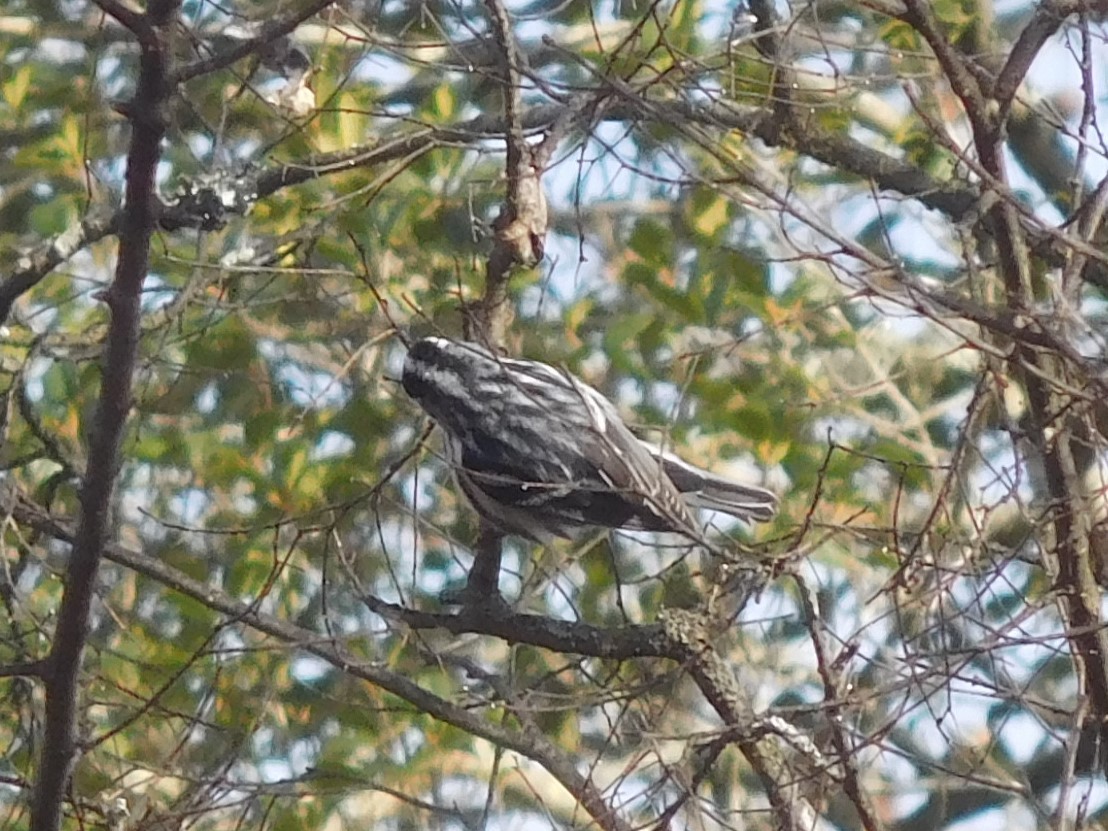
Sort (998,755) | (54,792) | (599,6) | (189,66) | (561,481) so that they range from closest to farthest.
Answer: (189,66), (54,792), (561,481), (599,6), (998,755)

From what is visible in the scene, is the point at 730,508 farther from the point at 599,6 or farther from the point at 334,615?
the point at 599,6

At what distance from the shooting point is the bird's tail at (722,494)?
383cm

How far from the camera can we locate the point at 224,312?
3.53 m

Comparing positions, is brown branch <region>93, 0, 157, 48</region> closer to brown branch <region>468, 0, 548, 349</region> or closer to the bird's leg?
brown branch <region>468, 0, 548, 349</region>

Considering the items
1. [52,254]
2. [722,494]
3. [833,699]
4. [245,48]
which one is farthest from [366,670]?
[245,48]

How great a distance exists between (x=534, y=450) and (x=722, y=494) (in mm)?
478

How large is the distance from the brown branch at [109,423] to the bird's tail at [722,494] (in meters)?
1.69

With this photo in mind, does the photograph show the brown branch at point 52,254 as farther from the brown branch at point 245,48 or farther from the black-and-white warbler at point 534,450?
the brown branch at point 245,48

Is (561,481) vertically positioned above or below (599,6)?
below

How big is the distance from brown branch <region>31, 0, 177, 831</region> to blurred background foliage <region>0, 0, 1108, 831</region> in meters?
0.35

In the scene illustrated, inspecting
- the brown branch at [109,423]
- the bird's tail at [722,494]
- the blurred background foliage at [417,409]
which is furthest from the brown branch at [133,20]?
the bird's tail at [722,494]

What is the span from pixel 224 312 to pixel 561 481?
2.74ft

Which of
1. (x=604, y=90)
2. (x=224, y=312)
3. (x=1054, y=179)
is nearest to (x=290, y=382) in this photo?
(x=224, y=312)

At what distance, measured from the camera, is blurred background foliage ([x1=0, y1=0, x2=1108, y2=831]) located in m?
3.17
